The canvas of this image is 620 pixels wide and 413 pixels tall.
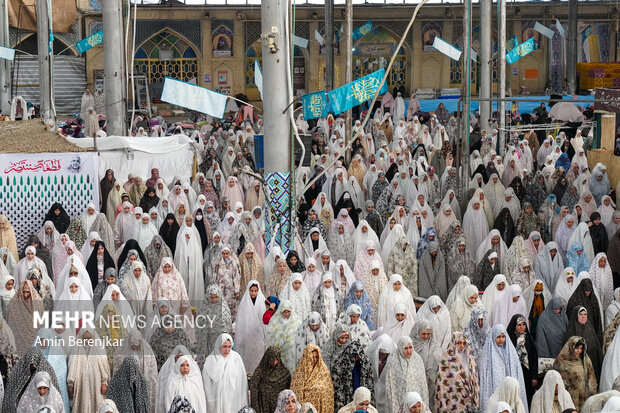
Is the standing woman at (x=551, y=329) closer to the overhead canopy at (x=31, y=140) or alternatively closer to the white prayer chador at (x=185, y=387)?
the white prayer chador at (x=185, y=387)

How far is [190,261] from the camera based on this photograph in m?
10.3

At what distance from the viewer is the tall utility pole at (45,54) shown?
57.8 ft

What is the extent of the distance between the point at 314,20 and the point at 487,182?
16.6 meters

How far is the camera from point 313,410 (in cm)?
618

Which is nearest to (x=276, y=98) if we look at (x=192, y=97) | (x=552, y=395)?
(x=192, y=97)

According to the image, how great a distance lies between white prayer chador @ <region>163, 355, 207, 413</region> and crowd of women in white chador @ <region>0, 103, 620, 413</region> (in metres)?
0.01

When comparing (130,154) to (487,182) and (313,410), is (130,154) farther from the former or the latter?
(313,410)

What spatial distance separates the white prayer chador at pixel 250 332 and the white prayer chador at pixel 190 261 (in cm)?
192

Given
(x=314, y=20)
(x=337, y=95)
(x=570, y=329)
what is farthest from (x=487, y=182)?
(x=314, y=20)

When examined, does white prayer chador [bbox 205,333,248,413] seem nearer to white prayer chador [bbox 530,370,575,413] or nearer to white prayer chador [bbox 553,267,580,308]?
white prayer chador [bbox 530,370,575,413]

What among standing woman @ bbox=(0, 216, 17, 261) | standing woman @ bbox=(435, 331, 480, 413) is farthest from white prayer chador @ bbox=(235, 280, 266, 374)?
standing woman @ bbox=(0, 216, 17, 261)

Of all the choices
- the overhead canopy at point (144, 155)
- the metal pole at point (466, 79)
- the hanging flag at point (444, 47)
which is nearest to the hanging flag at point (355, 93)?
the metal pole at point (466, 79)

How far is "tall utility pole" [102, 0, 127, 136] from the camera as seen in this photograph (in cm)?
1429

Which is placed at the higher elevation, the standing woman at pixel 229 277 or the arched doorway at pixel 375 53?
the arched doorway at pixel 375 53
